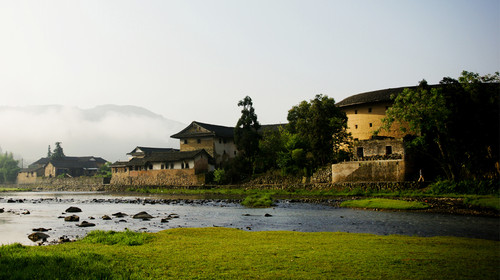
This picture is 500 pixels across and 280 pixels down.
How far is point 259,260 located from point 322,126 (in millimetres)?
39777

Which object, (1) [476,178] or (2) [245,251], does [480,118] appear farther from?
(2) [245,251]

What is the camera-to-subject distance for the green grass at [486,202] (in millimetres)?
28059

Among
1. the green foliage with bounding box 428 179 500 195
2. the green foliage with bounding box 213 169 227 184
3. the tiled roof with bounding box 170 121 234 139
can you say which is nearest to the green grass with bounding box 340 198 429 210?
the green foliage with bounding box 428 179 500 195

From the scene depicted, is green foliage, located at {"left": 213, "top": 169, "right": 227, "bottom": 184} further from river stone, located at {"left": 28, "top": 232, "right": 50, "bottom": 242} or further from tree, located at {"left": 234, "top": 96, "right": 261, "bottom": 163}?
river stone, located at {"left": 28, "top": 232, "right": 50, "bottom": 242}

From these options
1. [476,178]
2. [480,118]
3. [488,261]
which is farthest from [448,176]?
[488,261]

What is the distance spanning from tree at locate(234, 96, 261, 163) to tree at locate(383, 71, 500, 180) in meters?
24.5

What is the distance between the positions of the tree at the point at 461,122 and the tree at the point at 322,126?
1120cm

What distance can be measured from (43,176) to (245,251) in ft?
329

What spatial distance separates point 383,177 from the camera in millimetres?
43188

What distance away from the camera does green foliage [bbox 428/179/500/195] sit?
3362 centimetres

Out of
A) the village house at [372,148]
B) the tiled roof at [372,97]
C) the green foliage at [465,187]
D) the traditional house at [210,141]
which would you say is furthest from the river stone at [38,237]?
the traditional house at [210,141]

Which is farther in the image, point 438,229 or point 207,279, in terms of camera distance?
point 438,229

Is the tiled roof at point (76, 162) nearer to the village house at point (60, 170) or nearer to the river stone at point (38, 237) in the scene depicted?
the village house at point (60, 170)

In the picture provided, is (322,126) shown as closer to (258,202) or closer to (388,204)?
(258,202)
